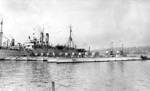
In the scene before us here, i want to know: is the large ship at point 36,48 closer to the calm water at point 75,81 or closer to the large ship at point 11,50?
the large ship at point 11,50

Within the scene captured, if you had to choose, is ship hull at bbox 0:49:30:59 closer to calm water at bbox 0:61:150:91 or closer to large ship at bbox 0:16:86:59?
large ship at bbox 0:16:86:59

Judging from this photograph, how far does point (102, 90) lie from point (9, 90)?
880cm

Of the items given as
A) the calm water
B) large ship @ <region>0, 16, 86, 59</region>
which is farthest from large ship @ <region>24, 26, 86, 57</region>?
the calm water

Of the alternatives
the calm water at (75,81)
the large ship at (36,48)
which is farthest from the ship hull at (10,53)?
the calm water at (75,81)

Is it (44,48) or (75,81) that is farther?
(44,48)

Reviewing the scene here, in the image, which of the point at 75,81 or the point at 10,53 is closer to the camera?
the point at 75,81

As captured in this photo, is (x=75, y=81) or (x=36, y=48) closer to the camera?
(x=75, y=81)

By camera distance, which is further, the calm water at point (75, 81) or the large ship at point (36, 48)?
the large ship at point (36, 48)

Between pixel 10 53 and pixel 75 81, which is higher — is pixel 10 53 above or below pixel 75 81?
above

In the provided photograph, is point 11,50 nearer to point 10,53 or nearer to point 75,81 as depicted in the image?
point 10,53

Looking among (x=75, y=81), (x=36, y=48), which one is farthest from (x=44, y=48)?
(x=75, y=81)

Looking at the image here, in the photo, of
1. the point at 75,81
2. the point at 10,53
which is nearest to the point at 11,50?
the point at 10,53

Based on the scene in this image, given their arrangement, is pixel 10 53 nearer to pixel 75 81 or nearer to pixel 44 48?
pixel 44 48

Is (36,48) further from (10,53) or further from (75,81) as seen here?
(75,81)
